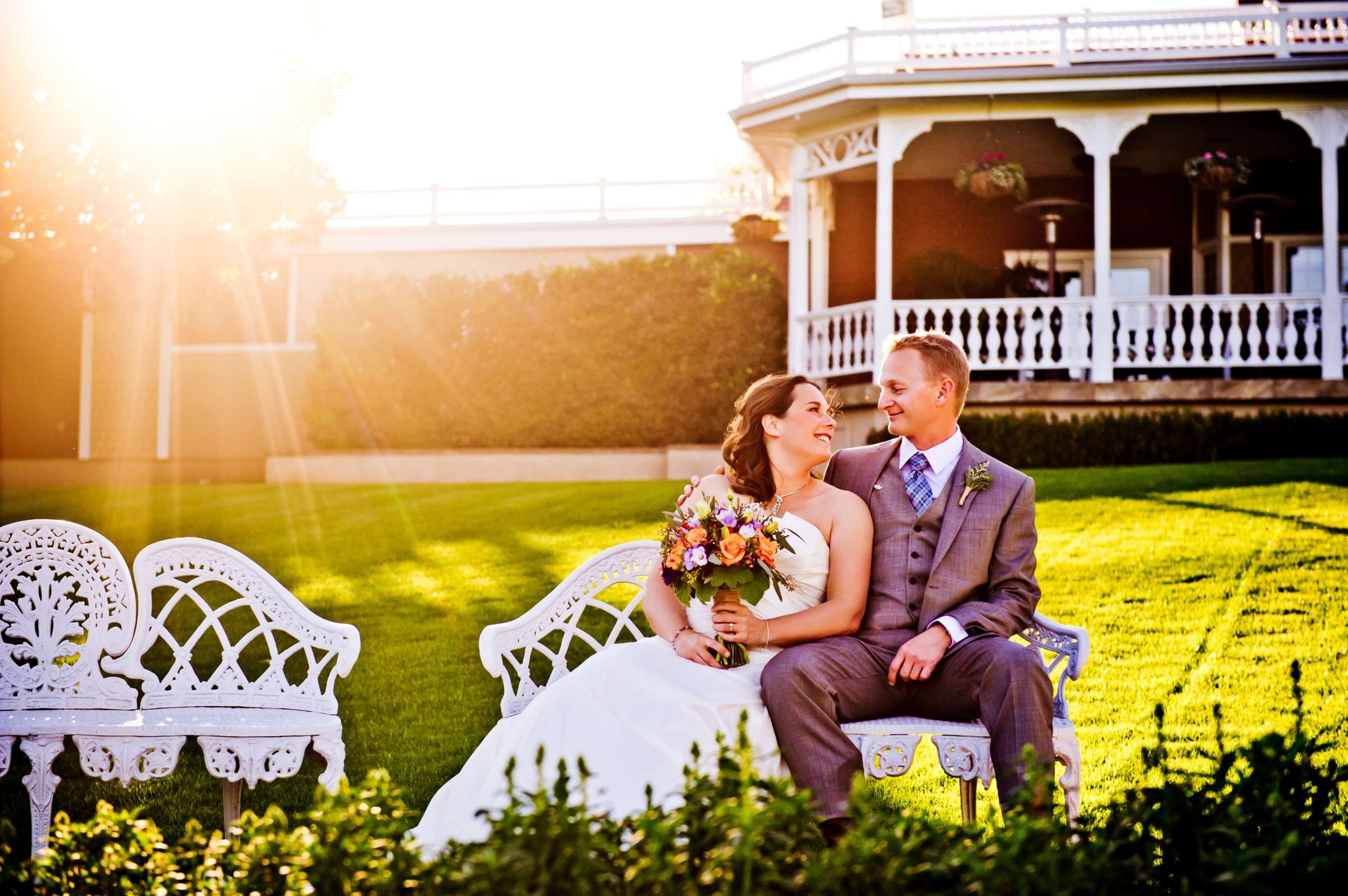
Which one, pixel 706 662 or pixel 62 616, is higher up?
pixel 62 616

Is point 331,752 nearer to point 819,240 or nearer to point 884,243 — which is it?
point 884,243

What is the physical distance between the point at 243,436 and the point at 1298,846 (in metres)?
19.0

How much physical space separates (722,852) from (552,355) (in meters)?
14.7

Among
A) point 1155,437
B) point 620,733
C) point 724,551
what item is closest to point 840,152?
point 1155,437

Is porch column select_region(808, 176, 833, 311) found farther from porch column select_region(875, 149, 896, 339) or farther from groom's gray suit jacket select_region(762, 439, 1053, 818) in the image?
groom's gray suit jacket select_region(762, 439, 1053, 818)

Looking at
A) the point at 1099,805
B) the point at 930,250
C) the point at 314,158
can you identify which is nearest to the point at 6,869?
the point at 1099,805

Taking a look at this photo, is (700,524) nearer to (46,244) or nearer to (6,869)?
(6,869)

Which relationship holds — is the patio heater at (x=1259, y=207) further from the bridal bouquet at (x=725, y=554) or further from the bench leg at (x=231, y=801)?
the bench leg at (x=231, y=801)

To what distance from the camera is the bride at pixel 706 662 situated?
12.2ft

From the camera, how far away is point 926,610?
4.16 m

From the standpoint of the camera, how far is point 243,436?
19.5 m

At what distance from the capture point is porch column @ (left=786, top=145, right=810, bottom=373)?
51.5 ft

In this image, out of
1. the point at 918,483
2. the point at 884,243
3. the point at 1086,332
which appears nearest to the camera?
the point at 918,483

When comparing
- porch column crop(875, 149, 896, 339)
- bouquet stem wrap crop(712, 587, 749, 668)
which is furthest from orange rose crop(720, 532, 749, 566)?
porch column crop(875, 149, 896, 339)
